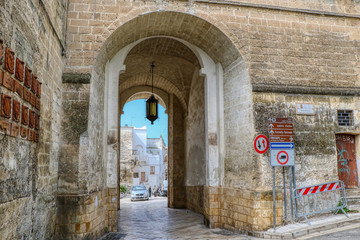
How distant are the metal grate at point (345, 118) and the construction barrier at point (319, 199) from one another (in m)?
1.48

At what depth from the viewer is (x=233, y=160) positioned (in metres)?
7.73

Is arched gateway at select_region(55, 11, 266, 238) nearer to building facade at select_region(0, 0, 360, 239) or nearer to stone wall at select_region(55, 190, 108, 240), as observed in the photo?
building facade at select_region(0, 0, 360, 239)

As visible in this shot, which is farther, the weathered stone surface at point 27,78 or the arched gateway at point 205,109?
the arched gateway at point 205,109

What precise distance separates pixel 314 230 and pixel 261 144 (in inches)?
78.0

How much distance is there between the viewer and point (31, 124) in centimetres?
445

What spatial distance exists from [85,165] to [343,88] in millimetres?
6245

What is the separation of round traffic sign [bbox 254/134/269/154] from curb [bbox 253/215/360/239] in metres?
1.65

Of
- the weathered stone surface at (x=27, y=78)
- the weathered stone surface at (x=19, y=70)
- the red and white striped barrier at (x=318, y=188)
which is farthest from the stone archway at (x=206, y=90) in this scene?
the weathered stone surface at (x=19, y=70)

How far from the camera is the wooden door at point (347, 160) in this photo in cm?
770

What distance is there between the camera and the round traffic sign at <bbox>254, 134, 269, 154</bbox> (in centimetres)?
654

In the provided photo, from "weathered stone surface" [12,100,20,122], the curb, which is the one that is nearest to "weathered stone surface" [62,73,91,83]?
"weathered stone surface" [12,100,20,122]

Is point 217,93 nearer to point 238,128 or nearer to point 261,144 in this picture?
point 238,128

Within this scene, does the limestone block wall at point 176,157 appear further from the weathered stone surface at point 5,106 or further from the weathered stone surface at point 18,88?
the weathered stone surface at point 5,106

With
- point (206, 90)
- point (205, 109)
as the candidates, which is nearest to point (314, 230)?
point (205, 109)
